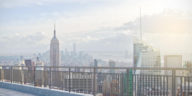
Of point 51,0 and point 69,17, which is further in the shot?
point 69,17

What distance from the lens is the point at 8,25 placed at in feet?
106

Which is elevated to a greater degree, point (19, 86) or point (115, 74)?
point (115, 74)

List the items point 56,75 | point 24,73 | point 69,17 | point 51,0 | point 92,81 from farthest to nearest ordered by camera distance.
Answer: point 69,17
point 51,0
point 24,73
point 56,75
point 92,81

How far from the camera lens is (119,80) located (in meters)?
9.00

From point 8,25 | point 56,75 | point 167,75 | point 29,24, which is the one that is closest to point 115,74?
point 167,75

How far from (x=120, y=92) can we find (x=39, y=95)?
14.4 feet

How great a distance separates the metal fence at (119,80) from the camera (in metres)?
7.91

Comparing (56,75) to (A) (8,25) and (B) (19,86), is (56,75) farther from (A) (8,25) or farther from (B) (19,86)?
(A) (8,25)

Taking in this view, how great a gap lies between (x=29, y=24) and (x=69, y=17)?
6363 millimetres

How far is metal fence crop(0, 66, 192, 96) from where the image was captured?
7.91 metres

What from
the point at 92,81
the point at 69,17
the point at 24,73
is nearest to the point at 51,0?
the point at 69,17

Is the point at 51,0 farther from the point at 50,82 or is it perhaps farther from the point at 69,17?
the point at 50,82

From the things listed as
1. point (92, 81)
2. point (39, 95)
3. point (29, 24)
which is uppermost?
point (29, 24)

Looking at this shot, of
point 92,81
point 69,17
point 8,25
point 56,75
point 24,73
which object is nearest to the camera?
point 92,81
